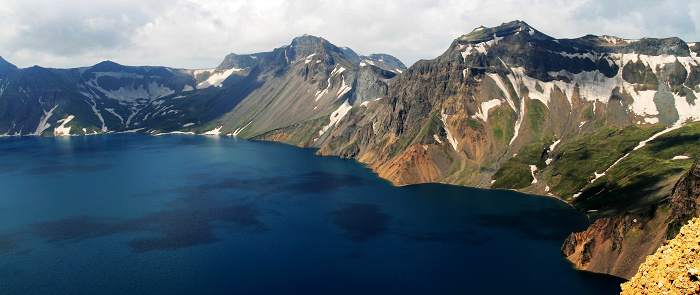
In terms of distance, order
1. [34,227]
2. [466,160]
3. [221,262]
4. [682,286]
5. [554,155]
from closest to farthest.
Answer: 1. [682,286]
2. [221,262]
3. [34,227]
4. [554,155]
5. [466,160]

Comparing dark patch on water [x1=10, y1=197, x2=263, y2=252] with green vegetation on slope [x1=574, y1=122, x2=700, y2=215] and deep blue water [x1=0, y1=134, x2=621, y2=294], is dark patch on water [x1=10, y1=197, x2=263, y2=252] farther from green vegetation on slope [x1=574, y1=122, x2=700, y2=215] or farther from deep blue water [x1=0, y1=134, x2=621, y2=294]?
green vegetation on slope [x1=574, y1=122, x2=700, y2=215]

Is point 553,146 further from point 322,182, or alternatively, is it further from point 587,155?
point 322,182

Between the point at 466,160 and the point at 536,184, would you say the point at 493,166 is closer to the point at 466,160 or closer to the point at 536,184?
the point at 466,160

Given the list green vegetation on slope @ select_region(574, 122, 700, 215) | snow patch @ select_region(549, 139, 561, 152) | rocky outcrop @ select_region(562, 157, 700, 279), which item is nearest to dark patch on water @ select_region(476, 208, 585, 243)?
green vegetation on slope @ select_region(574, 122, 700, 215)

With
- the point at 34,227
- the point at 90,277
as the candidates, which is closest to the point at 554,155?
the point at 90,277

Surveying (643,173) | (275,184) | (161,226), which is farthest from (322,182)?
(643,173)
